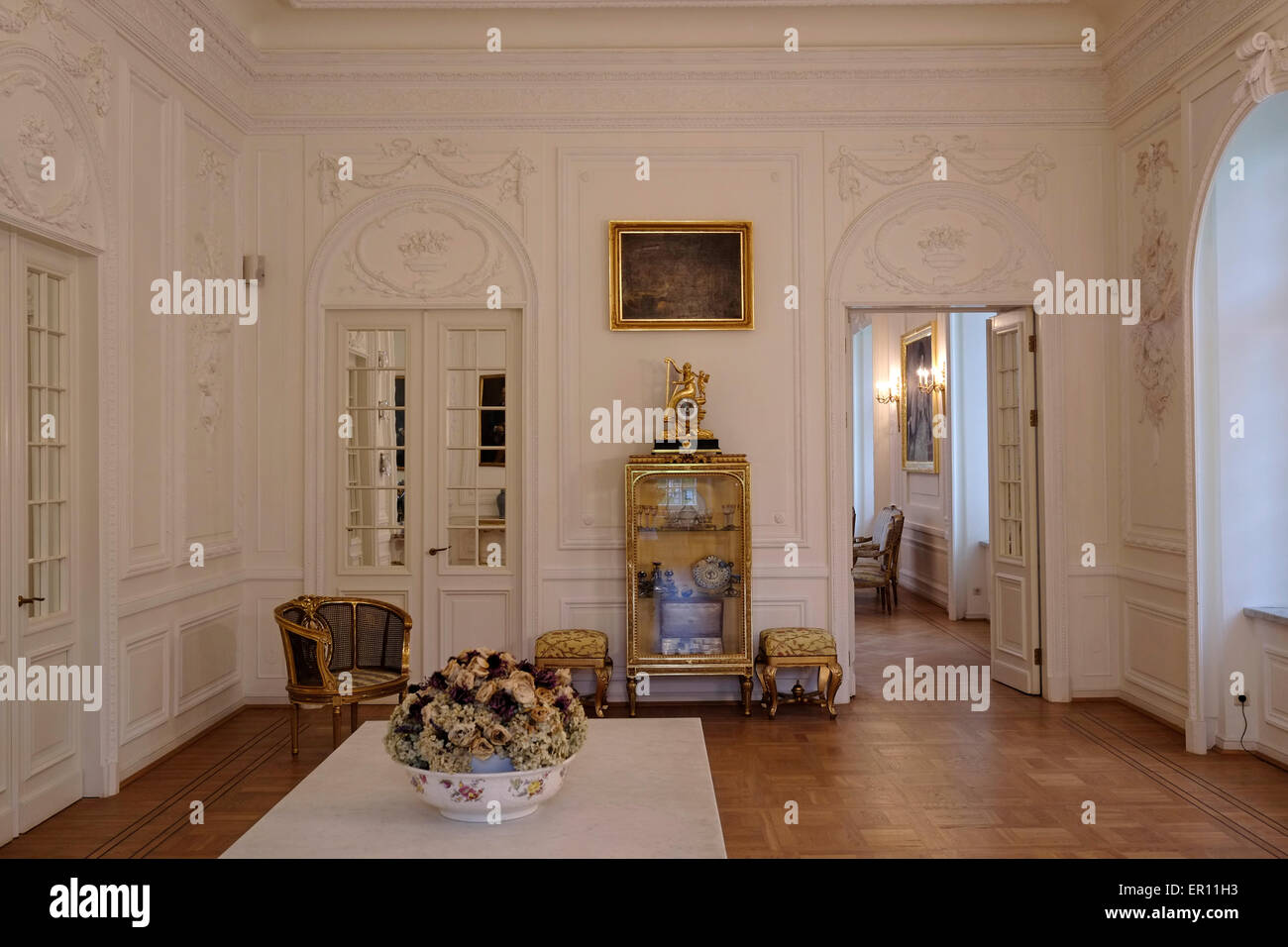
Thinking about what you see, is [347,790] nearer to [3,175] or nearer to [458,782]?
[458,782]

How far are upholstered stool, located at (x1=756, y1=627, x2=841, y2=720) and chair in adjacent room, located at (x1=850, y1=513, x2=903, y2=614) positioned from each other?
403cm

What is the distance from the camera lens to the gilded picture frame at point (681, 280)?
21.1 ft

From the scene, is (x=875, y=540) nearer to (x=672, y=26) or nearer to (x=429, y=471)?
(x=429, y=471)

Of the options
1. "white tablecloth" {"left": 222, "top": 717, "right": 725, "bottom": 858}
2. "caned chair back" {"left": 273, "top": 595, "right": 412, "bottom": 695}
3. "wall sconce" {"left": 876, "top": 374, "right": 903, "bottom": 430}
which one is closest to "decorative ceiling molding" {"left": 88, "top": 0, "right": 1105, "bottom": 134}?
"caned chair back" {"left": 273, "top": 595, "right": 412, "bottom": 695}

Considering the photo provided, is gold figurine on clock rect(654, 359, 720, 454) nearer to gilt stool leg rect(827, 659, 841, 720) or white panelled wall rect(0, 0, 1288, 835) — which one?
white panelled wall rect(0, 0, 1288, 835)

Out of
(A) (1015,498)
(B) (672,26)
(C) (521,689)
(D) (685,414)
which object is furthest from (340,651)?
(A) (1015,498)

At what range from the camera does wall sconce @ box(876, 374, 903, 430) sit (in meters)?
11.9

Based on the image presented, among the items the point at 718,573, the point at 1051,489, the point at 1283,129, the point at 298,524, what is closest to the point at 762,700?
the point at 718,573

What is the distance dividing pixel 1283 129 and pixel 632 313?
3.75 meters

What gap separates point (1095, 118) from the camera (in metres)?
6.46

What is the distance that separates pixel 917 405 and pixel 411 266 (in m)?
6.61

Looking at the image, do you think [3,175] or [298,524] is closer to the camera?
[3,175]

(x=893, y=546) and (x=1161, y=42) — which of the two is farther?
(x=893, y=546)

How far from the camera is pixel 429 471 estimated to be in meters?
6.50
